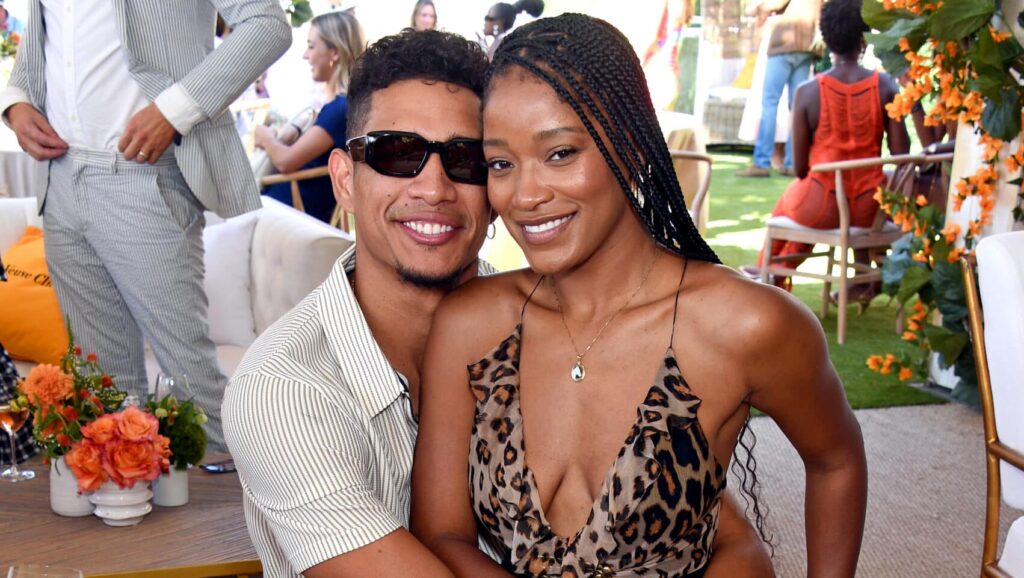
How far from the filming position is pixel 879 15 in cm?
465

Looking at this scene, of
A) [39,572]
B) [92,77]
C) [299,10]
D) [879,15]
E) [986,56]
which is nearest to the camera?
[39,572]

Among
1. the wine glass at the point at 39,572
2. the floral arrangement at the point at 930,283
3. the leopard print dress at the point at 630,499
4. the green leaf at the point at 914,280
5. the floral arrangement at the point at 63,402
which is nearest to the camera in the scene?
the wine glass at the point at 39,572

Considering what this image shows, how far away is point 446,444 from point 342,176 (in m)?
0.68

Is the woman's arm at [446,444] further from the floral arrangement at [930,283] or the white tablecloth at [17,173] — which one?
the white tablecloth at [17,173]

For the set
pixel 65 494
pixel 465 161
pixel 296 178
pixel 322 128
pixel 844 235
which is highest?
pixel 465 161

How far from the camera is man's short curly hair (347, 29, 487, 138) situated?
6.64 ft

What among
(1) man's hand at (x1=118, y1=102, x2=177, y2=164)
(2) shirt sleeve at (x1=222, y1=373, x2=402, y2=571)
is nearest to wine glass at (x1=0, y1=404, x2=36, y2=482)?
(1) man's hand at (x1=118, y1=102, x2=177, y2=164)

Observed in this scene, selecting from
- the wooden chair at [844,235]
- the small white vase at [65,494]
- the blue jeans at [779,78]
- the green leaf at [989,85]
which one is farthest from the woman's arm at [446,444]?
the blue jeans at [779,78]

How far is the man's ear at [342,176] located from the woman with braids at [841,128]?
15.4ft

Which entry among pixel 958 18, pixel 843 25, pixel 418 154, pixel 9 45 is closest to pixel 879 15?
pixel 958 18

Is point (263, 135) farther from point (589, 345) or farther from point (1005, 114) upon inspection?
point (589, 345)

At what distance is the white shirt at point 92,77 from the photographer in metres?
3.04

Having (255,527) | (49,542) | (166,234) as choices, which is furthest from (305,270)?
(255,527)

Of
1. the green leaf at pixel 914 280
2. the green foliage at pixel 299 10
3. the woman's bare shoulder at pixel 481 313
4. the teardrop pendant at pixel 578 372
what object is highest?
the woman's bare shoulder at pixel 481 313
